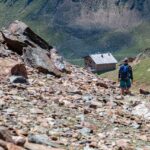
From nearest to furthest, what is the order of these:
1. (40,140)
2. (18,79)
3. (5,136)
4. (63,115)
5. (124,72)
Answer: (5,136) < (40,140) < (63,115) < (18,79) < (124,72)

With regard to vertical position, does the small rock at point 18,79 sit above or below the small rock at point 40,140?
above

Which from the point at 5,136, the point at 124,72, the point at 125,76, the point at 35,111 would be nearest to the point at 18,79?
the point at 35,111

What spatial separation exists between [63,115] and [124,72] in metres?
12.1

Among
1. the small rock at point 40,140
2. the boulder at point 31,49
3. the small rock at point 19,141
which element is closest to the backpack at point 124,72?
Answer: the boulder at point 31,49

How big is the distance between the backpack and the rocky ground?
114 cm

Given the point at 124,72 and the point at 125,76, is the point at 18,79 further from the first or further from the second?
the point at 125,76

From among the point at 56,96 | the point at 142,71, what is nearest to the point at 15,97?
the point at 56,96

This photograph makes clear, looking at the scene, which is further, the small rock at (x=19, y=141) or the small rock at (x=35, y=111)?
the small rock at (x=35, y=111)

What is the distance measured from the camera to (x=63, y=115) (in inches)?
811

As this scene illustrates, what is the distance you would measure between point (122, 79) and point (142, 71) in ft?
387

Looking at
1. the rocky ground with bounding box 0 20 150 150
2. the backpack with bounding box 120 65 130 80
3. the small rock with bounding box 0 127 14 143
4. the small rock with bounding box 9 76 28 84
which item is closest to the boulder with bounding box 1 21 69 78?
the rocky ground with bounding box 0 20 150 150

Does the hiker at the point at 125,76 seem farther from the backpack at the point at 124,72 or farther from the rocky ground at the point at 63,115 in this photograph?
the rocky ground at the point at 63,115

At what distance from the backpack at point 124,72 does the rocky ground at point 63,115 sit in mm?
1139

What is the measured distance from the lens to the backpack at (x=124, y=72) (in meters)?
31.8
